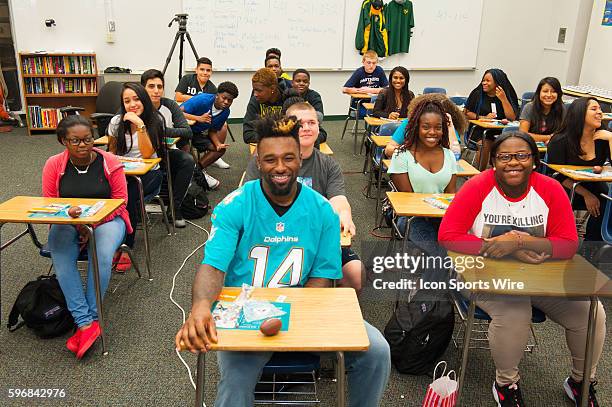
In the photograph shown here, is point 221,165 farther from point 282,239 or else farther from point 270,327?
point 270,327

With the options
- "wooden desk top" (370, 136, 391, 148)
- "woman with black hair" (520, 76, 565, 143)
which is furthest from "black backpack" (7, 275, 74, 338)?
"woman with black hair" (520, 76, 565, 143)

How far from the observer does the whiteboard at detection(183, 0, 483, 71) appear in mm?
7766

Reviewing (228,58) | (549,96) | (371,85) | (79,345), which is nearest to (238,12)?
(228,58)

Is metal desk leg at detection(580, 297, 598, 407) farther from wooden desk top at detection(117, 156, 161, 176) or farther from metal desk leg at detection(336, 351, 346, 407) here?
wooden desk top at detection(117, 156, 161, 176)

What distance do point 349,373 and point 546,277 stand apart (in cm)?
89

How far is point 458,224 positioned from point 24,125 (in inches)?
298

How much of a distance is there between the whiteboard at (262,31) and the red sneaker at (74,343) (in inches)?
235

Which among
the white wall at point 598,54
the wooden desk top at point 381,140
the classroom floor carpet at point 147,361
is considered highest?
the white wall at point 598,54

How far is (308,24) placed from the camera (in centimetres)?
805

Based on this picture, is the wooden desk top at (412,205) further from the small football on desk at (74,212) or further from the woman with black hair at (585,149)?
the small football on desk at (74,212)

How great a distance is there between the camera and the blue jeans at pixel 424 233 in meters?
2.85

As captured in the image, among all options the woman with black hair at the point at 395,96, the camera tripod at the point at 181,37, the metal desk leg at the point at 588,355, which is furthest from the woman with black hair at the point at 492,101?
the camera tripod at the point at 181,37

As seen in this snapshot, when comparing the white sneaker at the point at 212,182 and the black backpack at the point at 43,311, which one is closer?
the black backpack at the point at 43,311

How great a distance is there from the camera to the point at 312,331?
5.06 ft
